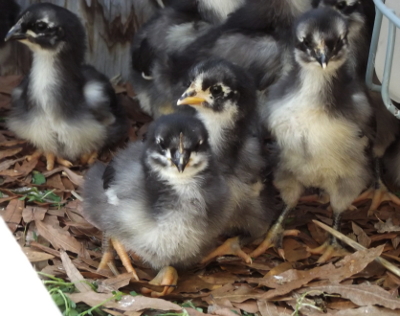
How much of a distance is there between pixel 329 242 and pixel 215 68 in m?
0.91

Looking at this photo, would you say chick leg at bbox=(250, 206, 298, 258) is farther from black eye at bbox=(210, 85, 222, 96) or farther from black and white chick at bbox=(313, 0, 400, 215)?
black eye at bbox=(210, 85, 222, 96)

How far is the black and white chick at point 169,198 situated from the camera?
7.34ft

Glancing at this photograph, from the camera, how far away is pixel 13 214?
9.14 ft

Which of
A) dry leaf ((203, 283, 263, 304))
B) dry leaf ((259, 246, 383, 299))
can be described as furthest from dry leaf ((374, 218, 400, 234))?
dry leaf ((203, 283, 263, 304))

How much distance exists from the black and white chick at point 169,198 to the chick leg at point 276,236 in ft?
1.21

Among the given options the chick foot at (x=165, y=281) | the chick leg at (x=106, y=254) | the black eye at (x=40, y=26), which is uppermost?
the black eye at (x=40, y=26)

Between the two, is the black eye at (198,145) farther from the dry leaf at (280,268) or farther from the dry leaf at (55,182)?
the dry leaf at (55,182)

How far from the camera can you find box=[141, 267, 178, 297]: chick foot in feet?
7.82

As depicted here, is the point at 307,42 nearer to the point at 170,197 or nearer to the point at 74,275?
the point at 170,197

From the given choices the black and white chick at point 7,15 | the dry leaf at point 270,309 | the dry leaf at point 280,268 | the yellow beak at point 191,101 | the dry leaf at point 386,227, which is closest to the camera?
the dry leaf at point 270,309

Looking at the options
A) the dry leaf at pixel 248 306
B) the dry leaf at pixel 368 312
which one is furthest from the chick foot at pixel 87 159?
the dry leaf at pixel 368 312

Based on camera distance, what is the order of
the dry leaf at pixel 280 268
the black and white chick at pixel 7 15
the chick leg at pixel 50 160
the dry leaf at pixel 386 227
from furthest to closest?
1. the black and white chick at pixel 7 15
2. the chick leg at pixel 50 160
3. the dry leaf at pixel 386 227
4. the dry leaf at pixel 280 268

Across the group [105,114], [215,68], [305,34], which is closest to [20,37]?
[105,114]

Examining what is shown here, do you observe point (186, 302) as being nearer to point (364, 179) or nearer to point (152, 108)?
point (364, 179)
